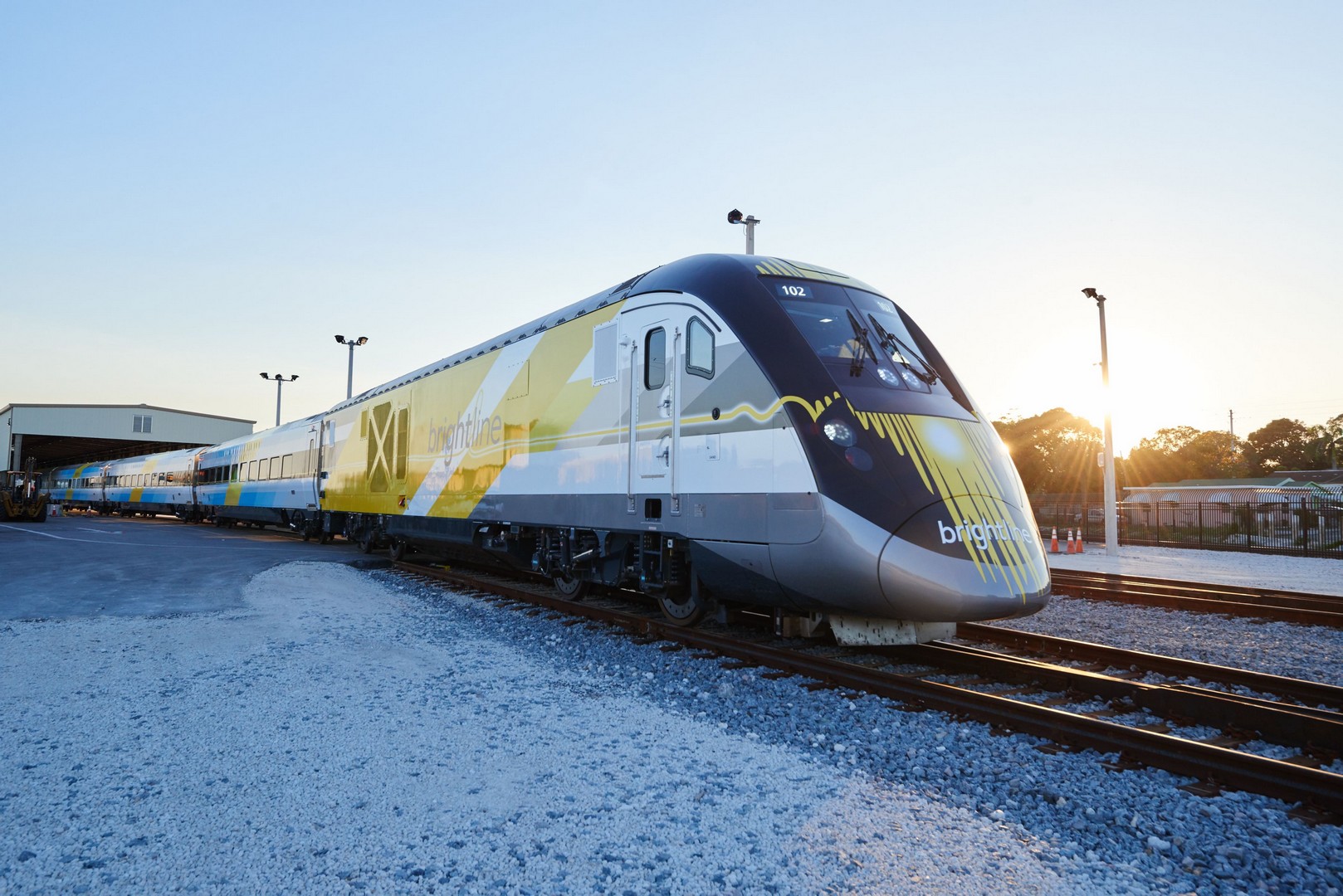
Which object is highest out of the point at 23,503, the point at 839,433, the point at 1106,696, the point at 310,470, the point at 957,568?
the point at 310,470

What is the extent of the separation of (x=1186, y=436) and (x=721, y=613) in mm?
94406

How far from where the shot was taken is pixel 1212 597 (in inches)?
440

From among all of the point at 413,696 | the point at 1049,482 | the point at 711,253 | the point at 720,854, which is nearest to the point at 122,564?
the point at 413,696

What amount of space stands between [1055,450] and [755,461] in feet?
186

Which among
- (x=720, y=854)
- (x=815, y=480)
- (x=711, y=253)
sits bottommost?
(x=720, y=854)

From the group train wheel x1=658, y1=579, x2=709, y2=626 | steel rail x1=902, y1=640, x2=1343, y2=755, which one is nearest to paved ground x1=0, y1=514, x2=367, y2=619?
train wheel x1=658, y1=579, x2=709, y2=626

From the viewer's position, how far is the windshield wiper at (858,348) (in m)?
6.60

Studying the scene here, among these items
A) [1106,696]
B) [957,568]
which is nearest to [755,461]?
[957,568]

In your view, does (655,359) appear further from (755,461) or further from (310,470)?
(310,470)

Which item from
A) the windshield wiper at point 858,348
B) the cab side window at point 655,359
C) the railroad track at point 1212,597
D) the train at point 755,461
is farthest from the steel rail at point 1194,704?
the railroad track at point 1212,597

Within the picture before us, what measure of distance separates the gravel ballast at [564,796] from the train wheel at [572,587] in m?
3.14

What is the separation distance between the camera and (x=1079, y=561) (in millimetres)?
19188

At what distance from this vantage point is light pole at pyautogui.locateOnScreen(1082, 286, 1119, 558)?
21703mm

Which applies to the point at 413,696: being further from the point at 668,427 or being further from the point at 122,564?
the point at 122,564
